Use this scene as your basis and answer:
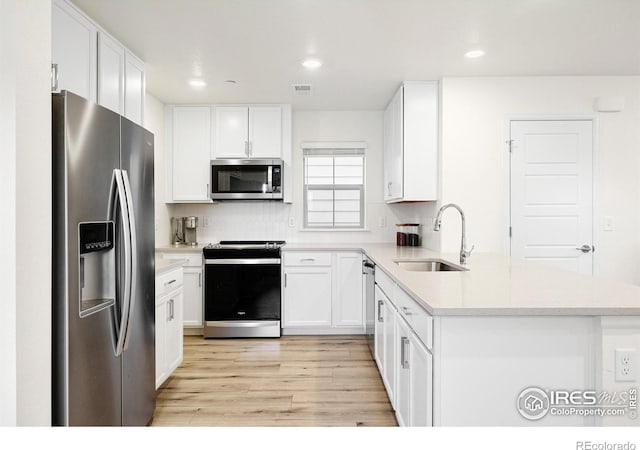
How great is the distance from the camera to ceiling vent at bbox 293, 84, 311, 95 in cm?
353

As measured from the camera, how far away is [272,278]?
3838 millimetres

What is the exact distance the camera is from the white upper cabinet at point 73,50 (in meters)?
2.00

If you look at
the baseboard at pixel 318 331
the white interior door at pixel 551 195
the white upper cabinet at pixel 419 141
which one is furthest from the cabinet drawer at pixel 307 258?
the white interior door at pixel 551 195

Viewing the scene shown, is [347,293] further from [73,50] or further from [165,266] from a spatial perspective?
[73,50]

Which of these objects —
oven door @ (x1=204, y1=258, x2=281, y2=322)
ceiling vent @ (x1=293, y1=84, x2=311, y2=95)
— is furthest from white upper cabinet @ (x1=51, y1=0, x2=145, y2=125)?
oven door @ (x1=204, y1=258, x2=281, y2=322)

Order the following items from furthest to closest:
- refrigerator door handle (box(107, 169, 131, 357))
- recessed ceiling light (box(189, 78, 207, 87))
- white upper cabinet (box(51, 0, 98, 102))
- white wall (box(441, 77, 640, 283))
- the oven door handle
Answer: the oven door handle < recessed ceiling light (box(189, 78, 207, 87)) < white wall (box(441, 77, 640, 283)) < white upper cabinet (box(51, 0, 98, 102)) < refrigerator door handle (box(107, 169, 131, 357))

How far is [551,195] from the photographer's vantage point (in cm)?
333

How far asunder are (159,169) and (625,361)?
4023 millimetres

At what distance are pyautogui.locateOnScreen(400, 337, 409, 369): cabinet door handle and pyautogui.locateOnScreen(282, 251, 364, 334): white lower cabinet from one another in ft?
6.22

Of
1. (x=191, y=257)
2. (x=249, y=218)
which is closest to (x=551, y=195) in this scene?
(x=249, y=218)

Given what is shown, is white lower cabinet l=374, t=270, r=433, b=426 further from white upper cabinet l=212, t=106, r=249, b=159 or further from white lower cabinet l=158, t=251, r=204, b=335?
white upper cabinet l=212, t=106, r=249, b=159

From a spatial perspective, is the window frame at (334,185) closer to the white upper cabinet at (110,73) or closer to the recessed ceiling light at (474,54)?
the recessed ceiling light at (474,54)

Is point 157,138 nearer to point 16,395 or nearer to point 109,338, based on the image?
point 109,338

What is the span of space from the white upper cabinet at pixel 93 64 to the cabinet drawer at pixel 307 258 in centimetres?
182
